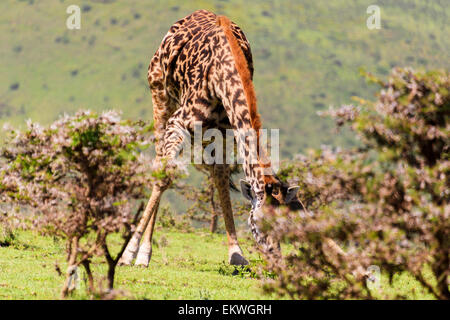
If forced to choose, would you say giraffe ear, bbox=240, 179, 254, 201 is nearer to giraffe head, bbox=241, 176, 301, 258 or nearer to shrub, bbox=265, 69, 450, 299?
giraffe head, bbox=241, 176, 301, 258

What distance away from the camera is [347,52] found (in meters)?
155

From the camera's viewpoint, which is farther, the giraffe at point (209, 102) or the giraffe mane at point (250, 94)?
the giraffe at point (209, 102)

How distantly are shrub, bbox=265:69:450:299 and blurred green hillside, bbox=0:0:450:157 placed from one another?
10393 cm

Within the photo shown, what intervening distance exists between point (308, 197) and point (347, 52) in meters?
142

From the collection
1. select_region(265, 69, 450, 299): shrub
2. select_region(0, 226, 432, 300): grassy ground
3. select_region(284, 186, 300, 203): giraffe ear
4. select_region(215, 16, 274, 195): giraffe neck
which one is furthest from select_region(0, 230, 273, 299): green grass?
select_region(215, 16, 274, 195): giraffe neck

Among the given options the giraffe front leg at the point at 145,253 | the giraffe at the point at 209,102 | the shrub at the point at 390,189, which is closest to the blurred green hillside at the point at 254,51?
the giraffe at the point at 209,102

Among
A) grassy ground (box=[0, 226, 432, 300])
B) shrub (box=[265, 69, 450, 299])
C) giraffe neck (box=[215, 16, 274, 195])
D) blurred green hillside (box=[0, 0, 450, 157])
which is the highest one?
blurred green hillside (box=[0, 0, 450, 157])

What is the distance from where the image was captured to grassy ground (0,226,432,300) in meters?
7.22

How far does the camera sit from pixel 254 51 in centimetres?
15075

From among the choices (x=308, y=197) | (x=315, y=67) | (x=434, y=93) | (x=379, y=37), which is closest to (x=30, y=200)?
(x=434, y=93)

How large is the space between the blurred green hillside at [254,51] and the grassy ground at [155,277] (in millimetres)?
97880

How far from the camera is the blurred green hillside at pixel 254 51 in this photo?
12100cm

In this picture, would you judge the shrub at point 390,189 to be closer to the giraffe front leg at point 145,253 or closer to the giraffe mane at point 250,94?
the giraffe mane at point 250,94

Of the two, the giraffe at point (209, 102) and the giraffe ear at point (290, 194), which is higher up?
the giraffe at point (209, 102)
